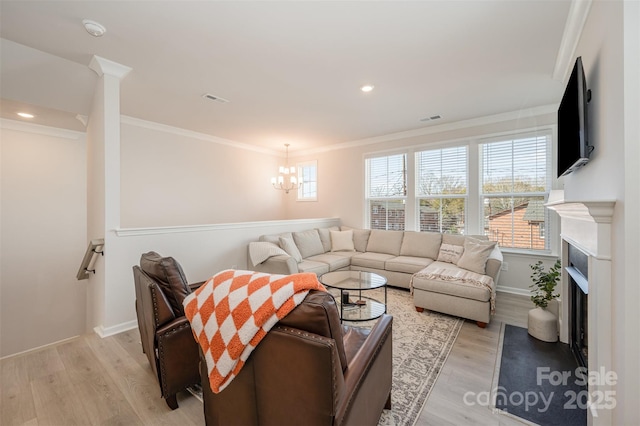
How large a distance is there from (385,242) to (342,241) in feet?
2.67

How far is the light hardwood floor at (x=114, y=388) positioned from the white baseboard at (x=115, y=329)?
0.30 feet

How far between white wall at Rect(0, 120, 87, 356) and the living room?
0.02m

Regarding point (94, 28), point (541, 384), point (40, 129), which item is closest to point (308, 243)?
point (541, 384)

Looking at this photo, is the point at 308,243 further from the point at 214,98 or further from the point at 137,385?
the point at 137,385

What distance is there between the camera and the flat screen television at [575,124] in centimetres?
168

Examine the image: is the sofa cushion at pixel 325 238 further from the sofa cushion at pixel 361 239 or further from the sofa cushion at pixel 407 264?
the sofa cushion at pixel 407 264

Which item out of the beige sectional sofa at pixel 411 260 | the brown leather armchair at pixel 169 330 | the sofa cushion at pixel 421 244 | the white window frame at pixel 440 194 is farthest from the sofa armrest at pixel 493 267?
the brown leather armchair at pixel 169 330

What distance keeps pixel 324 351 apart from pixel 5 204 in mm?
5410

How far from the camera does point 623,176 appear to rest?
128cm

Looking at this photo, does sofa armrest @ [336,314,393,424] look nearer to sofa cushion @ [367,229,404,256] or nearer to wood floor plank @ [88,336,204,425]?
wood floor plank @ [88,336,204,425]

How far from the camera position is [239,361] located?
108 centimetres

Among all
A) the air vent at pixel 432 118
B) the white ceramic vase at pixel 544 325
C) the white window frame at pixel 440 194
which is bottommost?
the white ceramic vase at pixel 544 325

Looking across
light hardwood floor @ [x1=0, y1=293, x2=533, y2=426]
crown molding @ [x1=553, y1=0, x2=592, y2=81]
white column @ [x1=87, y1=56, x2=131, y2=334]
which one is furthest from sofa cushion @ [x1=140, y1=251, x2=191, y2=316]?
crown molding @ [x1=553, y1=0, x2=592, y2=81]

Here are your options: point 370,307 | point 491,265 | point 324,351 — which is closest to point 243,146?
point 370,307
